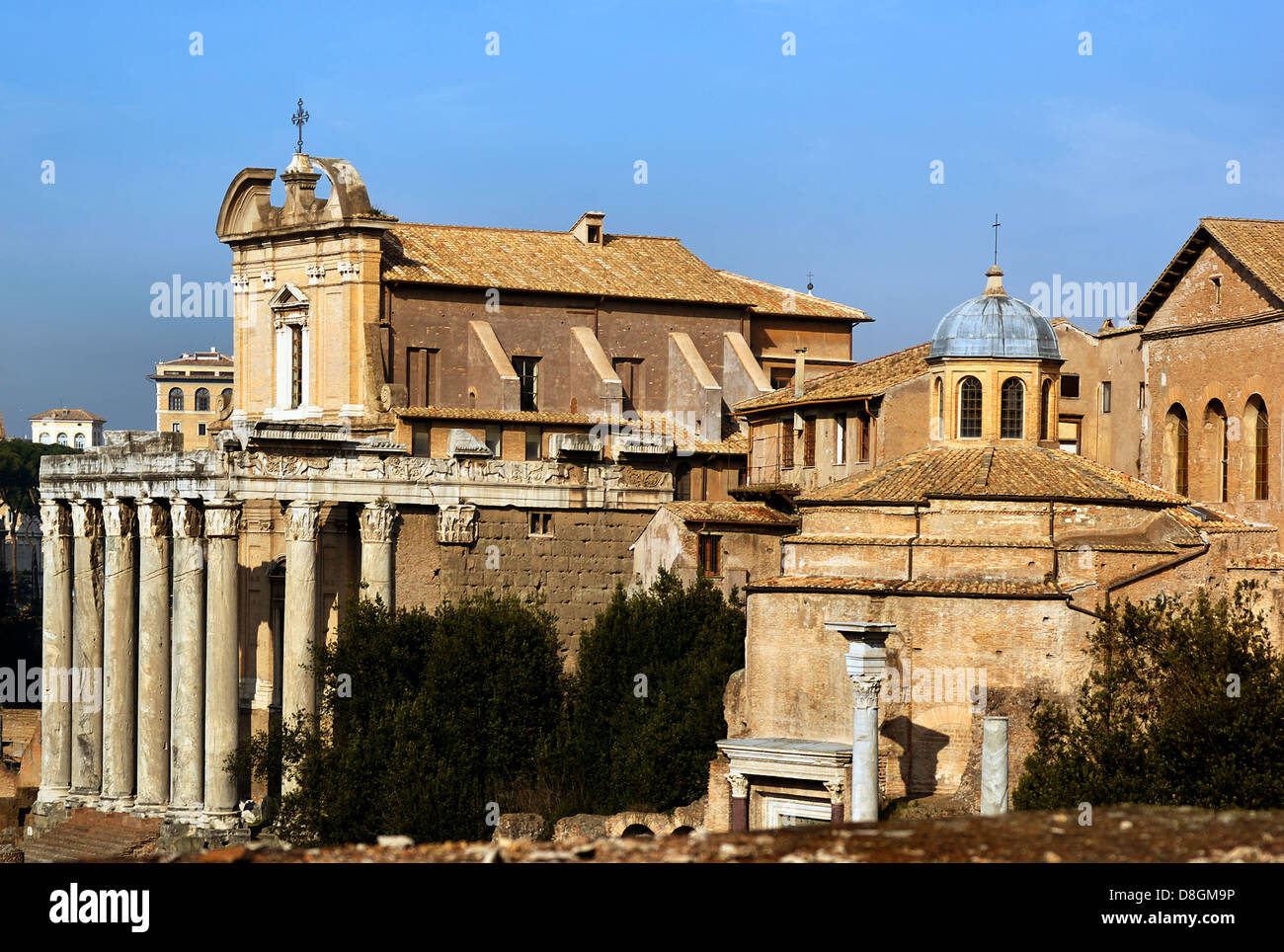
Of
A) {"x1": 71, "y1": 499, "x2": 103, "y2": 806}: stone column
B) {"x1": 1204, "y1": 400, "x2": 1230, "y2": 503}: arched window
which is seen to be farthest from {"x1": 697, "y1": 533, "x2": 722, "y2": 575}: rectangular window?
{"x1": 71, "y1": 499, "x2": 103, "y2": 806}: stone column

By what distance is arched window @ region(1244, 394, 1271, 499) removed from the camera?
47.4m

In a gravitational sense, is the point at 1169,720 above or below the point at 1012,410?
below

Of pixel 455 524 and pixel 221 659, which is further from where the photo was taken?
pixel 455 524

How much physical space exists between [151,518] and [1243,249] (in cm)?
2578

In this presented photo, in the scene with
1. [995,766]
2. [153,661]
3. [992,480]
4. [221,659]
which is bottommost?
[995,766]

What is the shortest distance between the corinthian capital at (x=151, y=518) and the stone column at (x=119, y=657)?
4.26 feet

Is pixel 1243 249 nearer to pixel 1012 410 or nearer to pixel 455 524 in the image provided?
pixel 1012 410

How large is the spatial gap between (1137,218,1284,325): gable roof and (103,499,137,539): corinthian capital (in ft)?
81.8

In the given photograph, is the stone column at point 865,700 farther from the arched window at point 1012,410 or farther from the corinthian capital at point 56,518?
the corinthian capital at point 56,518

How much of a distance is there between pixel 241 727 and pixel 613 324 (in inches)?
605

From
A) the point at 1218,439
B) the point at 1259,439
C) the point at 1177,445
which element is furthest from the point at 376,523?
the point at 1259,439

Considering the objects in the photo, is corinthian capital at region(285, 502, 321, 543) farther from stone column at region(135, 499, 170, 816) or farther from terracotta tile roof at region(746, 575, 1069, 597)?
terracotta tile roof at region(746, 575, 1069, 597)

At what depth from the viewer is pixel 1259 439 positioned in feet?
157
